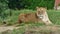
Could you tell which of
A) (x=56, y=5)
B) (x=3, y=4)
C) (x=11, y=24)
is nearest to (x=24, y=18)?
(x=11, y=24)

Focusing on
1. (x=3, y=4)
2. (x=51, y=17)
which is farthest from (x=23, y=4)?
(x=51, y=17)

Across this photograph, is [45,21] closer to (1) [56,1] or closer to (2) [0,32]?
(2) [0,32]

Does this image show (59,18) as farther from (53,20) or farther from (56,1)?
(56,1)

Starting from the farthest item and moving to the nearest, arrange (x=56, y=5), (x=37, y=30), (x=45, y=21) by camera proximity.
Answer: (x=56, y=5) < (x=45, y=21) < (x=37, y=30)

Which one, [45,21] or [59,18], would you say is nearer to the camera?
[45,21]

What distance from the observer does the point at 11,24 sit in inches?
371

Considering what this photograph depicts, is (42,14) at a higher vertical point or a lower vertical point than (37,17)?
higher

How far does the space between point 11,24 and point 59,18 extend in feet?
6.69

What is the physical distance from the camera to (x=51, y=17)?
34.8ft

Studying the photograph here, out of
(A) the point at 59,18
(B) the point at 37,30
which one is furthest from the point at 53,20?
(B) the point at 37,30

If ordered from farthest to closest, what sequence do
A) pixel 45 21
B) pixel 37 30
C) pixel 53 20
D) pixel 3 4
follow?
pixel 3 4 < pixel 53 20 < pixel 45 21 < pixel 37 30

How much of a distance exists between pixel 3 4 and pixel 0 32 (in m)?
6.36

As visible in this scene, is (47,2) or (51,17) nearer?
(51,17)

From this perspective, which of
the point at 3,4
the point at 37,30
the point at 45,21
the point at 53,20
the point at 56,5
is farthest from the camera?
the point at 56,5
